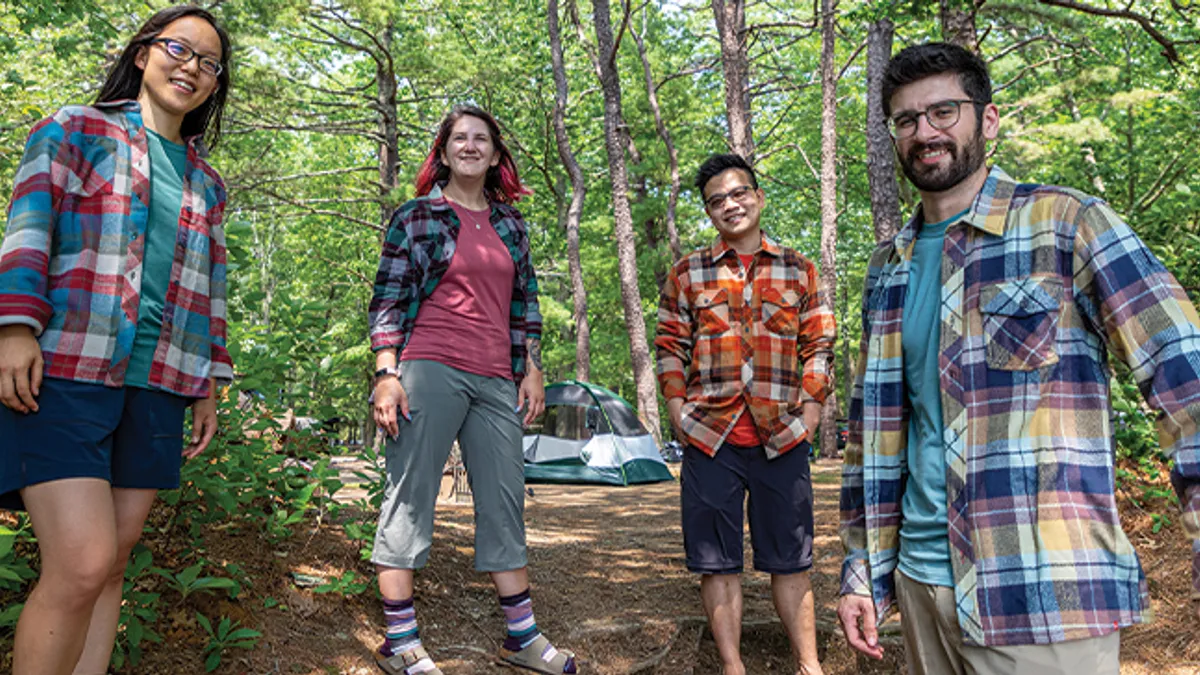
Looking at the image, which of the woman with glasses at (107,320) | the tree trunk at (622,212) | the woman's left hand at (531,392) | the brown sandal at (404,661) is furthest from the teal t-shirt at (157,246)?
the tree trunk at (622,212)

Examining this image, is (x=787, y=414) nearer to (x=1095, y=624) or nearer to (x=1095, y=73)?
(x=1095, y=624)

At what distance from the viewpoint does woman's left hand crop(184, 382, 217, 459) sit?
2.62m

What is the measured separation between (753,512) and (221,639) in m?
2.10

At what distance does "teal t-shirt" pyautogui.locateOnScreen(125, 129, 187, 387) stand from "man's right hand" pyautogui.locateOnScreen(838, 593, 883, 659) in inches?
77.4

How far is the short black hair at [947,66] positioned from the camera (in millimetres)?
1844

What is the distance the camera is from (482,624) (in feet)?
12.6

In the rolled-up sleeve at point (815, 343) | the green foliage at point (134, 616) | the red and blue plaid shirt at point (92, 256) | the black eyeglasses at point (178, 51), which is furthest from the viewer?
the rolled-up sleeve at point (815, 343)

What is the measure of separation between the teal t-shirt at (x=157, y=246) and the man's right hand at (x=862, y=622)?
1965 mm

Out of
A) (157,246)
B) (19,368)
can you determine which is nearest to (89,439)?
(19,368)

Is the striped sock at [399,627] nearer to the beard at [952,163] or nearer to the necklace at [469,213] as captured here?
the necklace at [469,213]

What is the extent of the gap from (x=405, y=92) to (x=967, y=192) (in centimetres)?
1396

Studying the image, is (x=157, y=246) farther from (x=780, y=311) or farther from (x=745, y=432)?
(x=780, y=311)

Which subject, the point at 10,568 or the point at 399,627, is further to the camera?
the point at 399,627

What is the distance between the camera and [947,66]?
184 cm
